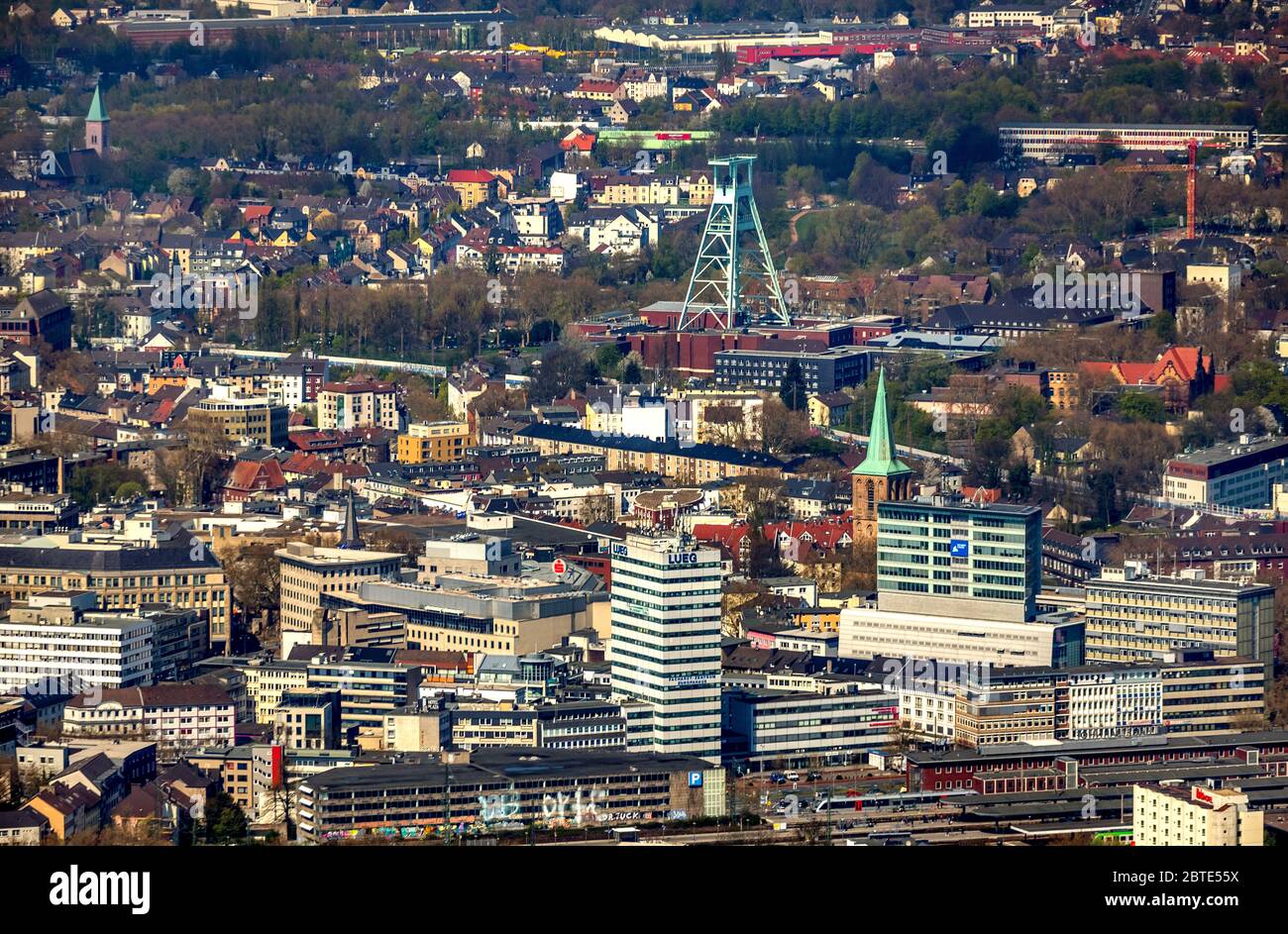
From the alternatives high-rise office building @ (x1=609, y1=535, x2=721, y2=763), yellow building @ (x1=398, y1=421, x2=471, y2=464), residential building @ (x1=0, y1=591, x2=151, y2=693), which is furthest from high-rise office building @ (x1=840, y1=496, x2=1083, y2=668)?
yellow building @ (x1=398, y1=421, x2=471, y2=464)

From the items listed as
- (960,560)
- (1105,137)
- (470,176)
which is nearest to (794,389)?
(960,560)

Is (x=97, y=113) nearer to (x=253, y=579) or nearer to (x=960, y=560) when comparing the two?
(x=253, y=579)

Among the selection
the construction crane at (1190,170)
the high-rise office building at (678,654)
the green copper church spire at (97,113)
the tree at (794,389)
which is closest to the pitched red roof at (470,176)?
the green copper church spire at (97,113)

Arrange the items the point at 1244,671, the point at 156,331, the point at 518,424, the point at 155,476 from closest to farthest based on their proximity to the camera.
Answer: the point at 1244,671
the point at 155,476
the point at 518,424
the point at 156,331

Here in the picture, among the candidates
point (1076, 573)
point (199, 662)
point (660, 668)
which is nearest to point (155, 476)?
point (199, 662)

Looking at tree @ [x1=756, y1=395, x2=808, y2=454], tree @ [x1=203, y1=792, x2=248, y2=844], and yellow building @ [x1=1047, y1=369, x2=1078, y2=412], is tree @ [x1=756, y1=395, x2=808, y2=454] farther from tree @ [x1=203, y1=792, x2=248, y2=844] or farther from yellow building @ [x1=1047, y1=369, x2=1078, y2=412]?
tree @ [x1=203, y1=792, x2=248, y2=844]
